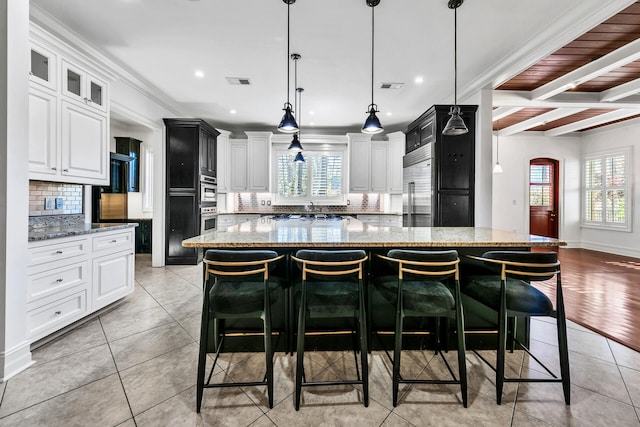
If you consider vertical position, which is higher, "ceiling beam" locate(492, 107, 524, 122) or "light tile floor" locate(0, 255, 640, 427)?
"ceiling beam" locate(492, 107, 524, 122)

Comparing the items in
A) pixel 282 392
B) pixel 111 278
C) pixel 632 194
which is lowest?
pixel 282 392

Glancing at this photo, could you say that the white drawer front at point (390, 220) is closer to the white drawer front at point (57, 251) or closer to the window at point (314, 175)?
the window at point (314, 175)

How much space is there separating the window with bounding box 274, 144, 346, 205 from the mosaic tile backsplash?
0.40 m

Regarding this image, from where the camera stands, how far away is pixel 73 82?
2.85 meters

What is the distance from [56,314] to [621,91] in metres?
7.48

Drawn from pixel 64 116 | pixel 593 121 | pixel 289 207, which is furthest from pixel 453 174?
pixel 64 116

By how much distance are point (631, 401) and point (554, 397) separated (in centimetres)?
43

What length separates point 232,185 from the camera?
21.7ft

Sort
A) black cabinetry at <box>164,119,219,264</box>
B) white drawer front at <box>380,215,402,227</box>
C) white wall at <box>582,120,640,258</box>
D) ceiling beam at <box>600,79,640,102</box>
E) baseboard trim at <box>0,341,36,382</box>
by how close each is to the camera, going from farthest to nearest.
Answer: white drawer front at <box>380,215,402,227</box> < white wall at <box>582,120,640,258</box> < black cabinetry at <box>164,119,219,264</box> < ceiling beam at <box>600,79,640,102</box> < baseboard trim at <box>0,341,36,382</box>

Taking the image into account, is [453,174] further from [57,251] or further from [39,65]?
[39,65]

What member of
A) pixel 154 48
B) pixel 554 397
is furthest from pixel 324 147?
pixel 554 397

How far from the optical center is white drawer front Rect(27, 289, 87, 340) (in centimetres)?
225

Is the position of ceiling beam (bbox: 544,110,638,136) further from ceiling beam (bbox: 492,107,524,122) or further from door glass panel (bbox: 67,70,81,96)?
door glass panel (bbox: 67,70,81,96)

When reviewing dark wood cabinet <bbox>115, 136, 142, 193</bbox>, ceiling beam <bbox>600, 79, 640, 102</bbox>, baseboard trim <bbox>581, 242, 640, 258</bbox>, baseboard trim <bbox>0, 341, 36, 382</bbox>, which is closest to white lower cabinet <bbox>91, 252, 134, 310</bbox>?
baseboard trim <bbox>0, 341, 36, 382</bbox>
